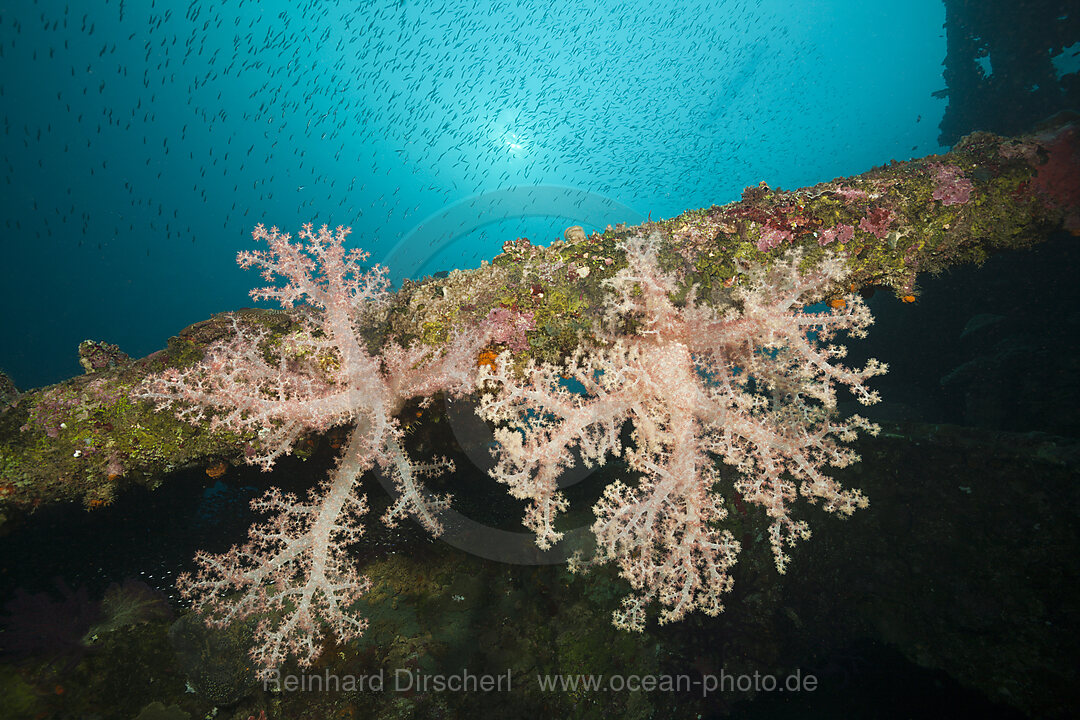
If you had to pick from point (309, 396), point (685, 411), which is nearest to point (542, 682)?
point (685, 411)

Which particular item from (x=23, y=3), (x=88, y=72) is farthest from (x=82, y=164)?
(x=23, y=3)

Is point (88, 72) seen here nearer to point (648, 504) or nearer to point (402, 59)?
point (402, 59)

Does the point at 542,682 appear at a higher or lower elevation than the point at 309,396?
lower

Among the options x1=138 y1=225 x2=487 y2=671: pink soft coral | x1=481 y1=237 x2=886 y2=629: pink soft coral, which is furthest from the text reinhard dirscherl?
x1=481 y1=237 x2=886 y2=629: pink soft coral

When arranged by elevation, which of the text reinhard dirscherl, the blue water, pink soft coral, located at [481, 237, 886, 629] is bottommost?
the text reinhard dirscherl

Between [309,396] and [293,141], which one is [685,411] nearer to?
[309,396]

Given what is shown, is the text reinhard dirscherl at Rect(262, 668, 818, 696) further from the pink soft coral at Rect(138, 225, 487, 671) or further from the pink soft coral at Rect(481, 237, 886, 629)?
the pink soft coral at Rect(481, 237, 886, 629)

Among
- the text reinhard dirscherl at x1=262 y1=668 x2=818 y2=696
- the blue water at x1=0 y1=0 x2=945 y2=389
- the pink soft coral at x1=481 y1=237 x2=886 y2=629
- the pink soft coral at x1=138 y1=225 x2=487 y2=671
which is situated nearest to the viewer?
the pink soft coral at x1=481 y1=237 x2=886 y2=629

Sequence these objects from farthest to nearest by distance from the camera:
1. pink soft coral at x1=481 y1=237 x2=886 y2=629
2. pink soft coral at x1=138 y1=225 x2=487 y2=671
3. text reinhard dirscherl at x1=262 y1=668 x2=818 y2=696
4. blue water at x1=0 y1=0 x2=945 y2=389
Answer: blue water at x1=0 y1=0 x2=945 y2=389, text reinhard dirscherl at x1=262 y1=668 x2=818 y2=696, pink soft coral at x1=138 y1=225 x2=487 y2=671, pink soft coral at x1=481 y1=237 x2=886 y2=629

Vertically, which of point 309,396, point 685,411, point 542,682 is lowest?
point 542,682

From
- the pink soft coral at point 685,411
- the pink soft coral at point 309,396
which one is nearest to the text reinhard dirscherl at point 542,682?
the pink soft coral at point 309,396

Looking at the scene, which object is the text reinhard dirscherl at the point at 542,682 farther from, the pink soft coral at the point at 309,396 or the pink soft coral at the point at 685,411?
the pink soft coral at the point at 685,411

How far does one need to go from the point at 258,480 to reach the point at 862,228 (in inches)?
287

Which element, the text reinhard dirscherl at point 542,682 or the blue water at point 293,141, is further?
the blue water at point 293,141
